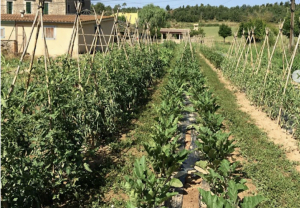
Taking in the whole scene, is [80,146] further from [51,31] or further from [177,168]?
[51,31]

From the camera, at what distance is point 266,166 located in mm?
5758

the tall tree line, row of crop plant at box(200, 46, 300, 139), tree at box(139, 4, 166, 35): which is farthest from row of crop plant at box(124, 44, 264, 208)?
the tall tree line

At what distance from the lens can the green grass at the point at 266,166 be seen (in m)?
4.80

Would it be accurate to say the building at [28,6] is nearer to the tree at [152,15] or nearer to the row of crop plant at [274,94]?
the row of crop plant at [274,94]

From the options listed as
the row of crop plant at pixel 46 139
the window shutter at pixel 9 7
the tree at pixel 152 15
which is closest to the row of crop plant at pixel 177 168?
the row of crop plant at pixel 46 139

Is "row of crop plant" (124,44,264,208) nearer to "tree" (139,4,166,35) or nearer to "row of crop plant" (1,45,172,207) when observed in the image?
"row of crop plant" (1,45,172,207)

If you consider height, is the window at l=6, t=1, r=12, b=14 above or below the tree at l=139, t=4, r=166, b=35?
below

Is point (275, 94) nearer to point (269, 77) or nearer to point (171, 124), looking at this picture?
point (269, 77)

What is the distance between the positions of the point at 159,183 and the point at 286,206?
202 cm

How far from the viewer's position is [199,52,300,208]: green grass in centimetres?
480

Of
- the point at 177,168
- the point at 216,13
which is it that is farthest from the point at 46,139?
the point at 216,13

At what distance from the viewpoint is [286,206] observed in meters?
4.55

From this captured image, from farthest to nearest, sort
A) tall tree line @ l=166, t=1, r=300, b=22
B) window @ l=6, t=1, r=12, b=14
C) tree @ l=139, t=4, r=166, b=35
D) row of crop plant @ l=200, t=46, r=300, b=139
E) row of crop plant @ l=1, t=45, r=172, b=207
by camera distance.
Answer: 1. tall tree line @ l=166, t=1, r=300, b=22
2. tree @ l=139, t=4, r=166, b=35
3. window @ l=6, t=1, r=12, b=14
4. row of crop plant @ l=200, t=46, r=300, b=139
5. row of crop plant @ l=1, t=45, r=172, b=207

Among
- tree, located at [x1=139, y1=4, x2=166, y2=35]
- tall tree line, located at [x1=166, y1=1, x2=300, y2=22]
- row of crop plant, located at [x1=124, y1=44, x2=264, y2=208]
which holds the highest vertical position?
tall tree line, located at [x1=166, y1=1, x2=300, y2=22]
